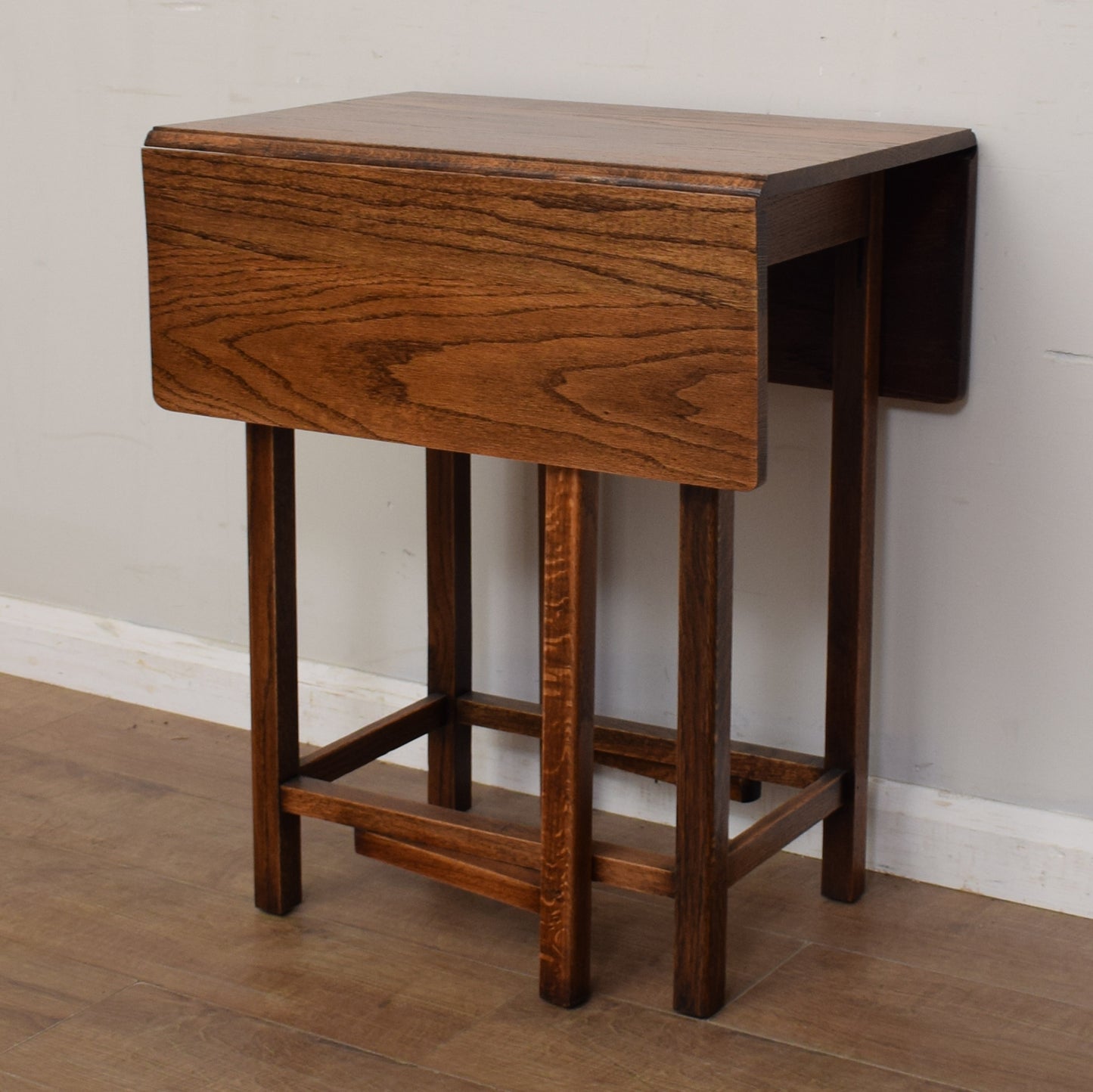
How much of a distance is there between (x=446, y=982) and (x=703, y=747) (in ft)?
1.17

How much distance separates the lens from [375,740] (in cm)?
198

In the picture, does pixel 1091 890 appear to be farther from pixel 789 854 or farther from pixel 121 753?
pixel 121 753

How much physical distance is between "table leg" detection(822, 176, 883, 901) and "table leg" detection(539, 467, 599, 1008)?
0.96 feet

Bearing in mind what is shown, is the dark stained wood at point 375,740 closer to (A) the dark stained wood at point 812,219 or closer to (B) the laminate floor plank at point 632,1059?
(B) the laminate floor plank at point 632,1059

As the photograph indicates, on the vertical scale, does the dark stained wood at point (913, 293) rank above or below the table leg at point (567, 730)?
above

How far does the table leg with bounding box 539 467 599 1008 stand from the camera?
156 cm


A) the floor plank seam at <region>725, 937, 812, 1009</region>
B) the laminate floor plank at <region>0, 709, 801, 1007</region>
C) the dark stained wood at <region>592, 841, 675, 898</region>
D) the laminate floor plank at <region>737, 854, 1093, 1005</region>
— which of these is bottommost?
the laminate floor plank at <region>737, 854, 1093, 1005</region>

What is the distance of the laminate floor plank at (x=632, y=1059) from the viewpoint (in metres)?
1.54

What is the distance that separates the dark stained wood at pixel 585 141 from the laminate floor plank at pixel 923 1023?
0.75m

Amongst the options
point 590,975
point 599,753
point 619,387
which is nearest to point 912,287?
point 619,387

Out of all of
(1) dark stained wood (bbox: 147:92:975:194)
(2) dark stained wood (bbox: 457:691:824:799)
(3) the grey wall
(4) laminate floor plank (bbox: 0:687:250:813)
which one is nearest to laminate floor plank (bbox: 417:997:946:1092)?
(2) dark stained wood (bbox: 457:691:824:799)

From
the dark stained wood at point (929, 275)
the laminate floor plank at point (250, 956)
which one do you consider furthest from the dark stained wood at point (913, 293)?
the laminate floor plank at point (250, 956)

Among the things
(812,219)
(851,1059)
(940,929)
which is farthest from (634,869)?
(812,219)

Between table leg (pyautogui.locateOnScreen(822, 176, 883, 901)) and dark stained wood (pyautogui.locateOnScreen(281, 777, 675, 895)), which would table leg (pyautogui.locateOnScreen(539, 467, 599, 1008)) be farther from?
table leg (pyautogui.locateOnScreen(822, 176, 883, 901))
